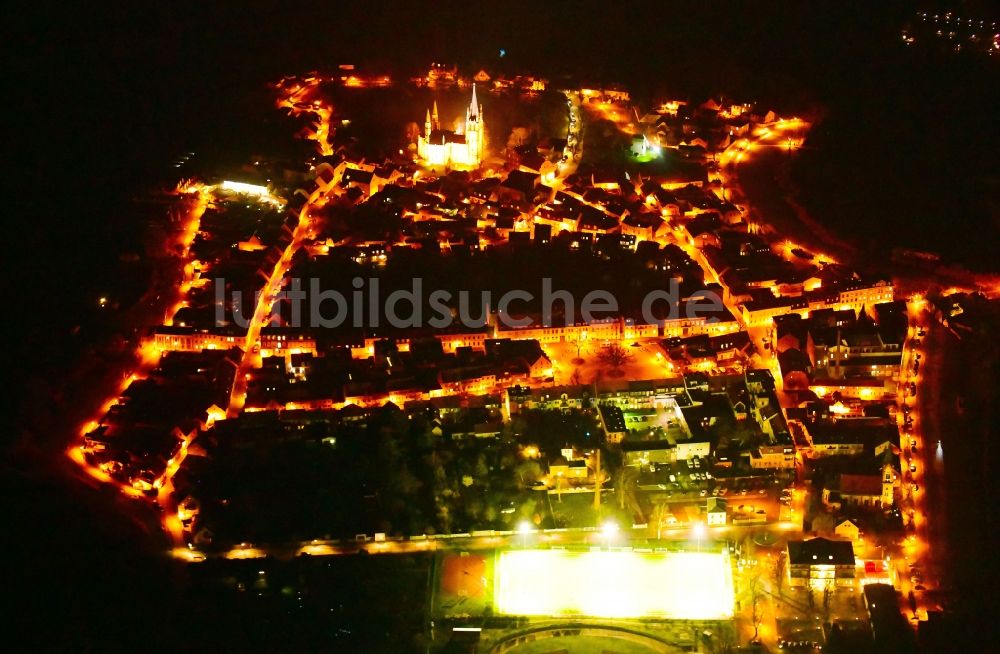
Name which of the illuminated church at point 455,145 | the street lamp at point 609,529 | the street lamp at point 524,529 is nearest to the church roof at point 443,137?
the illuminated church at point 455,145

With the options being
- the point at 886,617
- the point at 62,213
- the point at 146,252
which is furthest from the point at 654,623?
the point at 62,213

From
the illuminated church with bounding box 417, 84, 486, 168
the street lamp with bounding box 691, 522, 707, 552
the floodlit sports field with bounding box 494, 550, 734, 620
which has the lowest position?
the floodlit sports field with bounding box 494, 550, 734, 620

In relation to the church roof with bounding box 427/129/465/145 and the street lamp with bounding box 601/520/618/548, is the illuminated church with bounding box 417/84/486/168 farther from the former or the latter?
the street lamp with bounding box 601/520/618/548

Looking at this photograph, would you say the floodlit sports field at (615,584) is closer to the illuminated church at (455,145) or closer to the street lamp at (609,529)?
the street lamp at (609,529)

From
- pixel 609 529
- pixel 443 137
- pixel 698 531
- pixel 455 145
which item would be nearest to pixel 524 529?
pixel 609 529

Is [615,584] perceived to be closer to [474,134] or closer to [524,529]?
[524,529]

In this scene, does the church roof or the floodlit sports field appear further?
the church roof

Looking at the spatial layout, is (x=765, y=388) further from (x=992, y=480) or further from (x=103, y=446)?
(x=103, y=446)

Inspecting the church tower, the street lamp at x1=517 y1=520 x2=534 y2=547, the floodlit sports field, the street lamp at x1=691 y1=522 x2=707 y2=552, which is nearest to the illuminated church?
the church tower
